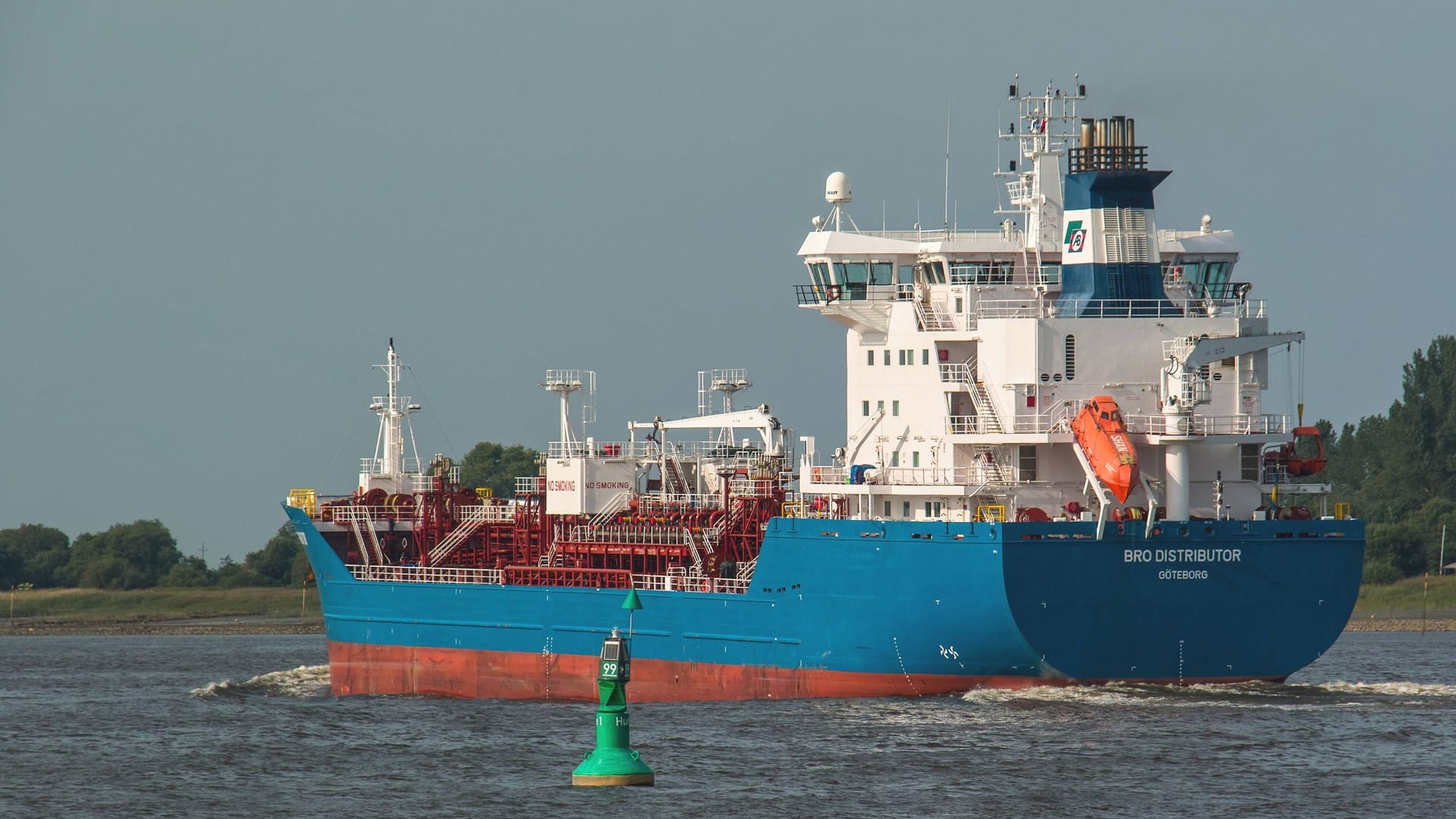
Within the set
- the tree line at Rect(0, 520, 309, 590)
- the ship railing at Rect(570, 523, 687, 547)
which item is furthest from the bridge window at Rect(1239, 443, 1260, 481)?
the tree line at Rect(0, 520, 309, 590)

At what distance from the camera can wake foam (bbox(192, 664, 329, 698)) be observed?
44750mm

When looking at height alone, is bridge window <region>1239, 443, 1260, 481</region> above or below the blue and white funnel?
below

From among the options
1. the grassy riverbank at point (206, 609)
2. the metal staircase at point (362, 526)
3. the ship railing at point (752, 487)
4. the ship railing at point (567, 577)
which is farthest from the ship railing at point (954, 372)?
the grassy riverbank at point (206, 609)

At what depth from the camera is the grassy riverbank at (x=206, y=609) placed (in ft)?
228

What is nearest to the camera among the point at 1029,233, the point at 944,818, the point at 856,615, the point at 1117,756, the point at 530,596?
the point at 944,818

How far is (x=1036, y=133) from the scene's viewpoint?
3891cm

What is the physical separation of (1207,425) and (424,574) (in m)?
18.3

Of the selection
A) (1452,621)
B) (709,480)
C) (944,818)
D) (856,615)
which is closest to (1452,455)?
(1452,621)

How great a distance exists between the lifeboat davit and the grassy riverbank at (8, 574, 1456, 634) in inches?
1379

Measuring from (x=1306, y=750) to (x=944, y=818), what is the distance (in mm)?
6492

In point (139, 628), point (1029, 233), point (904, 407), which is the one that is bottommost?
point (139, 628)

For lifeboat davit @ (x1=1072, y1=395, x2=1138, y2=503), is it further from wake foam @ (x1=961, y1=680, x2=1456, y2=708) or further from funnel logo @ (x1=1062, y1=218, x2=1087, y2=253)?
funnel logo @ (x1=1062, y1=218, x2=1087, y2=253)

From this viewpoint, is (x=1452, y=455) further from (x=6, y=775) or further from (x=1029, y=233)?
(x=6, y=775)

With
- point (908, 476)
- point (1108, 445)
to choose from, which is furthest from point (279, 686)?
point (1108, 445)
